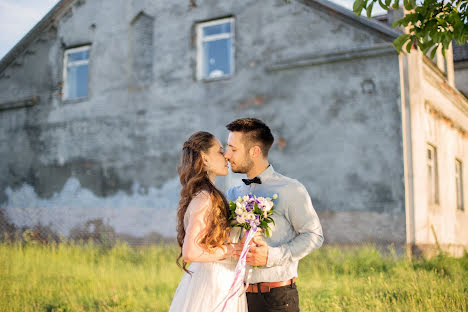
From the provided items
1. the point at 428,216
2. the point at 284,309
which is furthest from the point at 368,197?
the point at 284,309

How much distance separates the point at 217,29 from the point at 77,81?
4.93 m

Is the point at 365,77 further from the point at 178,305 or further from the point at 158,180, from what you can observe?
the point at 178,305

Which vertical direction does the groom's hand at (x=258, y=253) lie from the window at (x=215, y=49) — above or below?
below

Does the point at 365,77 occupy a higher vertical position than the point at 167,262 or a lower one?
higher

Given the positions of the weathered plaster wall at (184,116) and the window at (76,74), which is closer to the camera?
the weathered plaster wall at (184,116)

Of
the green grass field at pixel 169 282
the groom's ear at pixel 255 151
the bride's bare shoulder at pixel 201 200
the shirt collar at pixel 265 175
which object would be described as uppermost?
the groom's ear at pixel 255 151

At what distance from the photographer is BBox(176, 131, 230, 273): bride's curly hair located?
3.29 m

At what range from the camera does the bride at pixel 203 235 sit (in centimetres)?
323

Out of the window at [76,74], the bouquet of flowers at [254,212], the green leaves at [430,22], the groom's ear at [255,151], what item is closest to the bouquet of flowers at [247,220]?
the bouquet of flowers at [254,212]

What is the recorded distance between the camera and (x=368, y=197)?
10102 mm

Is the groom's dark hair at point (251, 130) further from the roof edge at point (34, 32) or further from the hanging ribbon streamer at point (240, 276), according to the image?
the roof edge at point (34, 32)

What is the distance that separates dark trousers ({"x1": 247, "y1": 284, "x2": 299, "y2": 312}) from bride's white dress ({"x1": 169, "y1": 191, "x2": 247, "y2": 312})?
0.25ft

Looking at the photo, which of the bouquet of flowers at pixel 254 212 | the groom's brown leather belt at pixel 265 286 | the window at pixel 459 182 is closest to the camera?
the bouquet of flowers at pixel 254 212

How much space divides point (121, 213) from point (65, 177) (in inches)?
91.8
